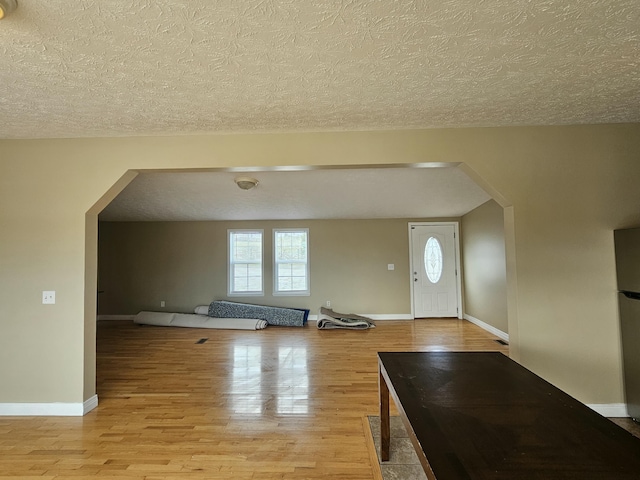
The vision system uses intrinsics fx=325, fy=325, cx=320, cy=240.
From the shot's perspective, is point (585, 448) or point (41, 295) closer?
point (585, 448)

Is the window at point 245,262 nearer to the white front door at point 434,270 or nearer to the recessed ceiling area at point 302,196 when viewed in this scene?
the recessed ceiling area at point 302,196

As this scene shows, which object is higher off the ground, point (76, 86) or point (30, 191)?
point (76, 86)

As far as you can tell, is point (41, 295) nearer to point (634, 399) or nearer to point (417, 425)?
point (417, 425)

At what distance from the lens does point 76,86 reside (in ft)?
6.24

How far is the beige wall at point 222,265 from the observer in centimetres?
672

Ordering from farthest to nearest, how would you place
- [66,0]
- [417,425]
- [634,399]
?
[634,399], [66,0], [417,425]

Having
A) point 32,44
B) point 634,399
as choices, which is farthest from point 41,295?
point 634,399

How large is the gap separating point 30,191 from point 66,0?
217 cm

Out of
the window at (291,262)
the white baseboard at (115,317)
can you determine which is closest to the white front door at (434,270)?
the window at (291,262)

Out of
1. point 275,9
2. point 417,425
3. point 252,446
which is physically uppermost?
point 275,9

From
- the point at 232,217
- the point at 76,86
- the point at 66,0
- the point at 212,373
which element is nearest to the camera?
the point at 66,0

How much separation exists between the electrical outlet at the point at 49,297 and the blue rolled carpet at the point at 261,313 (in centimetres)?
371

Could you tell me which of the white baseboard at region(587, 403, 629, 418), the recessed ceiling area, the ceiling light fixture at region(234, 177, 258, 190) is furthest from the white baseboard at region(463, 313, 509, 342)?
the ceiling light fixture at region(234, 177, 258, 190)

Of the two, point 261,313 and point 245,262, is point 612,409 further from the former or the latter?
point 245,262
